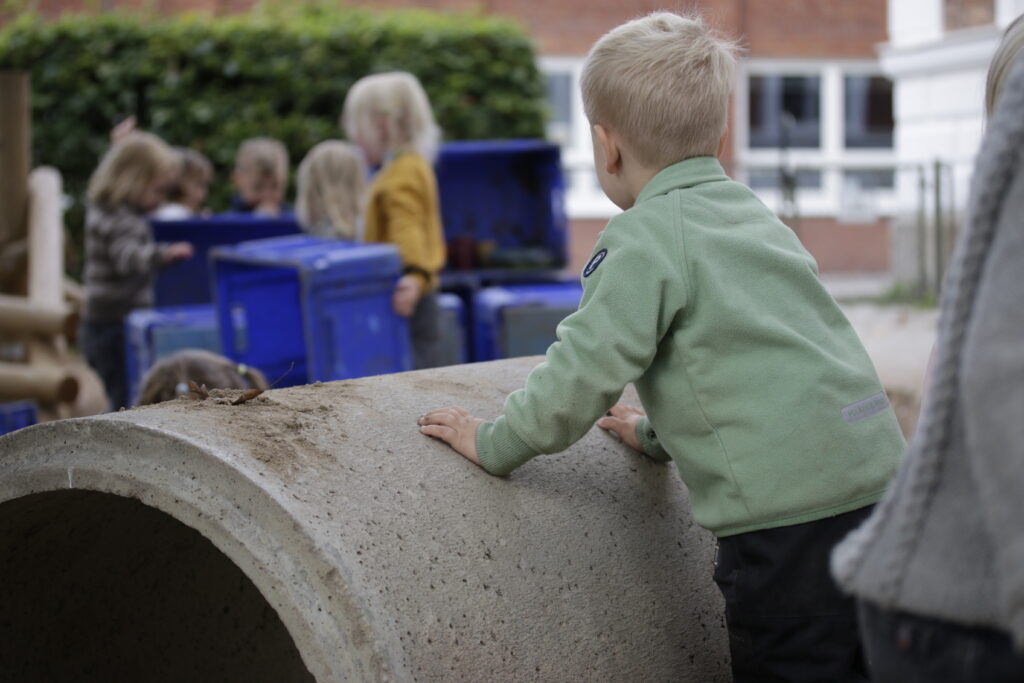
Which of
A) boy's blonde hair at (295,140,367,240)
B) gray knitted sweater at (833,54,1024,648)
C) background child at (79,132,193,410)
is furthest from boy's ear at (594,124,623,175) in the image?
background child at (79,132,193,410)

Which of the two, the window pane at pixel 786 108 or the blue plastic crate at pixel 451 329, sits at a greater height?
the window pane at pixel 786 108

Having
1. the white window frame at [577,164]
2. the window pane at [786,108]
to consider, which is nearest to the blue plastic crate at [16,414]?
the white window frame at [577,164]

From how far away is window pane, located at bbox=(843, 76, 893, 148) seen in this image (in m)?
17.7

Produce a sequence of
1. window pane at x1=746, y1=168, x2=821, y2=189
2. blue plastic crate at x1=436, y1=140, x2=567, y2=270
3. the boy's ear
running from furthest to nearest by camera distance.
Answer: window pane at x1=746, y1=168, x2=821, y2=189 < blue plastic crate at x1=436, y1=140, x2=567, y2=270 < the boy's ear

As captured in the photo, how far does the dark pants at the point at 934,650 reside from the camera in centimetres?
102

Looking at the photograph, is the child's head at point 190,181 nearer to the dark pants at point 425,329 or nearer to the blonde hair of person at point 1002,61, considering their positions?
the dark pants at point 425,329

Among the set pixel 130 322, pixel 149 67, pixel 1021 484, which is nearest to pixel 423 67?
pixel 149 67

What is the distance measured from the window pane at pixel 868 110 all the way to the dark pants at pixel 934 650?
17546 mm

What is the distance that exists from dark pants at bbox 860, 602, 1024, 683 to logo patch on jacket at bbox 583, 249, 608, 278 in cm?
91

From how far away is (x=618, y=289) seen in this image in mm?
1868

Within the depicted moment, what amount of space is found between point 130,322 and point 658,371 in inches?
182

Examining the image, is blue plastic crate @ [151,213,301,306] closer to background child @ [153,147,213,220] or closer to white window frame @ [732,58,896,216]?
background child @ [153,147,213,220]

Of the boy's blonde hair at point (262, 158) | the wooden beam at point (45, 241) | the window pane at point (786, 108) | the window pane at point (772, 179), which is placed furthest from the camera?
the window pane at point (786, 108)

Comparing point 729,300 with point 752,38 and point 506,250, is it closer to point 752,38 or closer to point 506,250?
point 506,250
